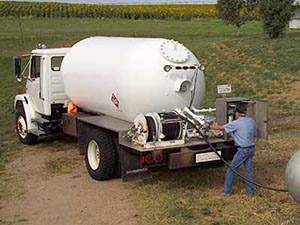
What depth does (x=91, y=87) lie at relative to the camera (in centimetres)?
1002

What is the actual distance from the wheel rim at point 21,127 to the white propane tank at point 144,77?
12.0ft

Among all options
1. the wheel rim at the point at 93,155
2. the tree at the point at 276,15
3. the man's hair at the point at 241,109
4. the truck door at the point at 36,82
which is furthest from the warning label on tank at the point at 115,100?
the tree at the point at 276,15

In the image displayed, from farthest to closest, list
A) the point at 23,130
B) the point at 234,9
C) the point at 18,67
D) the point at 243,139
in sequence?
1. the point at 234,9
2. the point at 23,130
3. the point at 18,67
4. the point at 243,139

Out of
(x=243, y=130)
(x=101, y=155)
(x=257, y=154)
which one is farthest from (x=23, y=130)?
(x=243, y=130)

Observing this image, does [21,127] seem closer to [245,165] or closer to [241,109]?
[241,109]

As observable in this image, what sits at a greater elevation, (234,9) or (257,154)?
(234,9)

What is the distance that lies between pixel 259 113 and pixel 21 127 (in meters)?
6.55

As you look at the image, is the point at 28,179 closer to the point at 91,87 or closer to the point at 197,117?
the point at 91,87

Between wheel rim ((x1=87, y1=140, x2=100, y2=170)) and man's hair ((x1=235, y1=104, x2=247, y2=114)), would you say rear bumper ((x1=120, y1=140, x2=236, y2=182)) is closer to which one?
man's hair ((x1=235, y1=104, x2=247, y2=114))

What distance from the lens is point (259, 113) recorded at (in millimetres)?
8516

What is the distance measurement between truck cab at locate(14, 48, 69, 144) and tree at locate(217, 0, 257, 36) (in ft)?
96.9

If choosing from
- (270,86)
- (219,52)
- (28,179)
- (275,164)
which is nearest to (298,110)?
(270,86)

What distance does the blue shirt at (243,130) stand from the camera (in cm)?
791

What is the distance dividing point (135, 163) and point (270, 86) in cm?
1279
